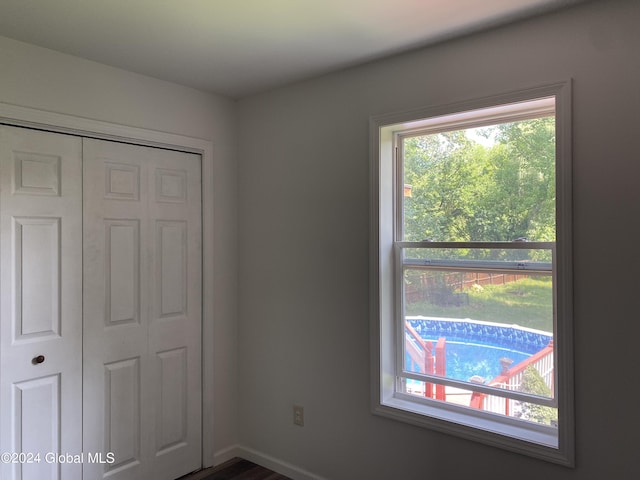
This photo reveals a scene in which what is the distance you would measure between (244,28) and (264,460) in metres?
2.53

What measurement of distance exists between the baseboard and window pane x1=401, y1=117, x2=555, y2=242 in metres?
1.56

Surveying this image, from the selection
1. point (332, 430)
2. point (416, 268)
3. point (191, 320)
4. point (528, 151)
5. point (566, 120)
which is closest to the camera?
point (566, 120)

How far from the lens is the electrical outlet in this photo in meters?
2.67

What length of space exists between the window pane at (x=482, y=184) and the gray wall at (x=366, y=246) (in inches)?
7.7

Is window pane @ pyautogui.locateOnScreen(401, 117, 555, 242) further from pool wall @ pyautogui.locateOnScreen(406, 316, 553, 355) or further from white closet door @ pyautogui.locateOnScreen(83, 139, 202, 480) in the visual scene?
white closet door @ pyautogui.locateOnScreen(83, 139, 202, 480)

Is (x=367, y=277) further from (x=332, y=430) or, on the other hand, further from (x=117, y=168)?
(x=117, y=168)

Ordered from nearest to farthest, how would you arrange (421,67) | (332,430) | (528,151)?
(528,151) < (421,67) < (332,430)

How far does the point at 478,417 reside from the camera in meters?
2.11

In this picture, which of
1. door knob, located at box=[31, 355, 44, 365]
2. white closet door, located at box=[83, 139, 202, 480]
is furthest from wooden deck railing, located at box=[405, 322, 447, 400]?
door knob, located at box=[31, 355, 44, 365]

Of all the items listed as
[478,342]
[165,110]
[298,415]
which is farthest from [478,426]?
[165,110]

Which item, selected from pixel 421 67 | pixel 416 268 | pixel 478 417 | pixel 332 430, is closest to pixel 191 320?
pixel 332 430

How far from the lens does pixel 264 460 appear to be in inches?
112

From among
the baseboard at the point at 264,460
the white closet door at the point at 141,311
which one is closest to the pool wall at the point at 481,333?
the baseboard at the point at 264,460

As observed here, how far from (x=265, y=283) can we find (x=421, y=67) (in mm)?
1582
